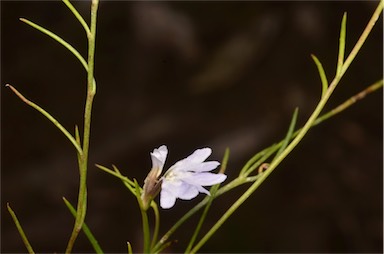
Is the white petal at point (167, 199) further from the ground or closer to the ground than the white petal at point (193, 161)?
closer to the ground

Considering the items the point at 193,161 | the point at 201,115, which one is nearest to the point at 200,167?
the point at 193,161

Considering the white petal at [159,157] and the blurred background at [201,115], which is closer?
the white petal at [159,157]

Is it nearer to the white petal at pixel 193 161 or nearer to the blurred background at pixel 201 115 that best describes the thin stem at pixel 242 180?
the white petal at pixel 193 161

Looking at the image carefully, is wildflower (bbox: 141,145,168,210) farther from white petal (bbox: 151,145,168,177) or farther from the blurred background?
the blurred background

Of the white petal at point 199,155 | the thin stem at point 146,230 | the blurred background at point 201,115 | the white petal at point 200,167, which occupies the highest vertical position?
the white petal at point 199,155

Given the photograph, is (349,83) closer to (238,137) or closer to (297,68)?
(297,68)

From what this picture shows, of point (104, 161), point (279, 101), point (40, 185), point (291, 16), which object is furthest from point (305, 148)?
point (40, 185)

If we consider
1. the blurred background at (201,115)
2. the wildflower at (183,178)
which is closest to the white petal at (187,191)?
the wildflower at (183,178)

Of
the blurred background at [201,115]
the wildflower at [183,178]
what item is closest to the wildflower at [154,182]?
the wildflower at [183,178]

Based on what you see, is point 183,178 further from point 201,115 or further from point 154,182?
point 201,115
